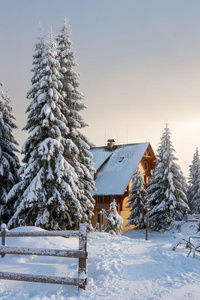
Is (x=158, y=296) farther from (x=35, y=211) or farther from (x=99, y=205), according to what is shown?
(x=99, y=205)

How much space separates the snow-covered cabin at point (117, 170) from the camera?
34375 millimetres

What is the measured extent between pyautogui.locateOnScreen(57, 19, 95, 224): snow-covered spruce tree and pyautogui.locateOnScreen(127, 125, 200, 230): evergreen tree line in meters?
11.4

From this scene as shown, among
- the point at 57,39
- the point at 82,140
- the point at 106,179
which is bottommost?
the point at 106,179

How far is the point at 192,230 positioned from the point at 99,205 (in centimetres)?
1309

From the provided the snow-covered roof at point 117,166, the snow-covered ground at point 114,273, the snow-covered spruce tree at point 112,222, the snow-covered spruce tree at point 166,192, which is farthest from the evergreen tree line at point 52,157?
the snow-covered roof at point 117,166

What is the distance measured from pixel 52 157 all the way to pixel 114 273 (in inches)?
469

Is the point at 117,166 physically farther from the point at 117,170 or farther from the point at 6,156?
the point at 6,156

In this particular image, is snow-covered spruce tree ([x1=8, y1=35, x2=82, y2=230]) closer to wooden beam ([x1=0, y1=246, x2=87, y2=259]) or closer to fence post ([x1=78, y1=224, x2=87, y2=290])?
wooden beam ([x1=0, y1=246, x2=87, y2=259])

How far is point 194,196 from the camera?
135 feet

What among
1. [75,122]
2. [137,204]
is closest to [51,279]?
[75,122]

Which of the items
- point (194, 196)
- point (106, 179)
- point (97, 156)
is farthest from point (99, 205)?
point (194, 196)

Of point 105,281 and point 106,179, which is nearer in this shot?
point 105,281

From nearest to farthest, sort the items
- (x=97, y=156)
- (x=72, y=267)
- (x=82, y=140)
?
(x=72, y=267) → (x=82, y=140) → (x=97, y=156)

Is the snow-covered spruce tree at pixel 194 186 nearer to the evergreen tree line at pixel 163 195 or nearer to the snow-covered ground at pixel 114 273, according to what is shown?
the evergreen tree line at pixel 163 195
